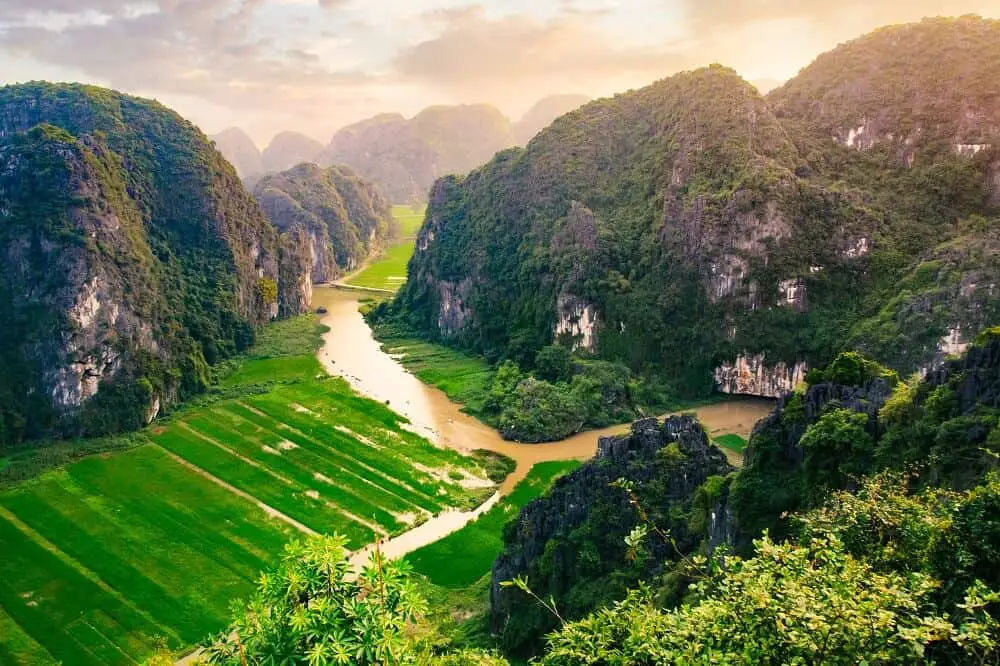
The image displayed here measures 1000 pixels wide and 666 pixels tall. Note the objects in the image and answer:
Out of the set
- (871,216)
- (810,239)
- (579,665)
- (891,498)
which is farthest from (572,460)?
(579,665)

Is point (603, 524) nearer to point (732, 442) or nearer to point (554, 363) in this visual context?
point (732, 442)

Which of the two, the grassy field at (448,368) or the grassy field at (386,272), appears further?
the grassy field at (386,272)

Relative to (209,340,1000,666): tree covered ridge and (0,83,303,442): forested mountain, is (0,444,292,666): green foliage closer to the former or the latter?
(0,83,303,442): forested mountain

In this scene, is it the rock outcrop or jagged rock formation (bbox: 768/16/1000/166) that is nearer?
the rock outcrop

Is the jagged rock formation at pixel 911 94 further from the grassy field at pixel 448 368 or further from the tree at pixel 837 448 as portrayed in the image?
the tree at pixel 837 448

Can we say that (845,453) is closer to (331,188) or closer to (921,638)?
(921,638)

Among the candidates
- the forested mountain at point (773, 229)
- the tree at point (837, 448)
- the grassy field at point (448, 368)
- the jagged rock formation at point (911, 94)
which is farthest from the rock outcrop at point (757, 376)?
the tree at point (837, 448)

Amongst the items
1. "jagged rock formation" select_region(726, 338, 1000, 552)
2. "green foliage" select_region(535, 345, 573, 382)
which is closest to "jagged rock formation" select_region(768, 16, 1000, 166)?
"green foliage" select_region(535, 345, 573, 382)
